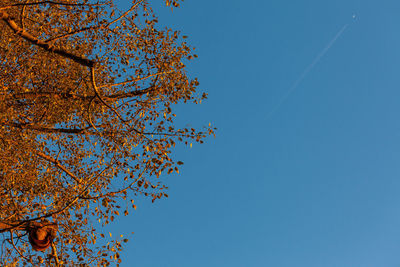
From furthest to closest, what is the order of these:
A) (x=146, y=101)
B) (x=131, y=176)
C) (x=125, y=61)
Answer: (x=125, y=61) < (x=146, y=101) < (x=131, y=176)

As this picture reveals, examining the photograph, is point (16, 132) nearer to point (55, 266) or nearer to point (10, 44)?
point (10, 44)

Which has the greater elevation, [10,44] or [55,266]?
[10,44]

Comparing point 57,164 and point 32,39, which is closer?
point 32,39

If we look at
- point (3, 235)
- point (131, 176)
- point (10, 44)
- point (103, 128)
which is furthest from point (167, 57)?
point (3, 235)

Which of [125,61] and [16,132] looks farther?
[125,61]

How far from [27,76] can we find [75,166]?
151 inches

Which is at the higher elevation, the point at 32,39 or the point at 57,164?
the point at 32,39

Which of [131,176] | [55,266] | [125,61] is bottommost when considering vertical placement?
[55,266]

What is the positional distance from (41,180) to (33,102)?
2.69 metres

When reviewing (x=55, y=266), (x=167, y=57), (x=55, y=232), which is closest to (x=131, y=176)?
(x=55, y=232)

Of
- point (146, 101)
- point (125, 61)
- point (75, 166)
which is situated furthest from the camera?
point (75, 166)

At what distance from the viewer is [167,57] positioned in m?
12.7

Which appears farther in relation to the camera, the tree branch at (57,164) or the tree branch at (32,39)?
the tree branch at (57,164)

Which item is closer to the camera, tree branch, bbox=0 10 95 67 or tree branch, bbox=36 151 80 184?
tree branch, bbox=0 10 95 67
